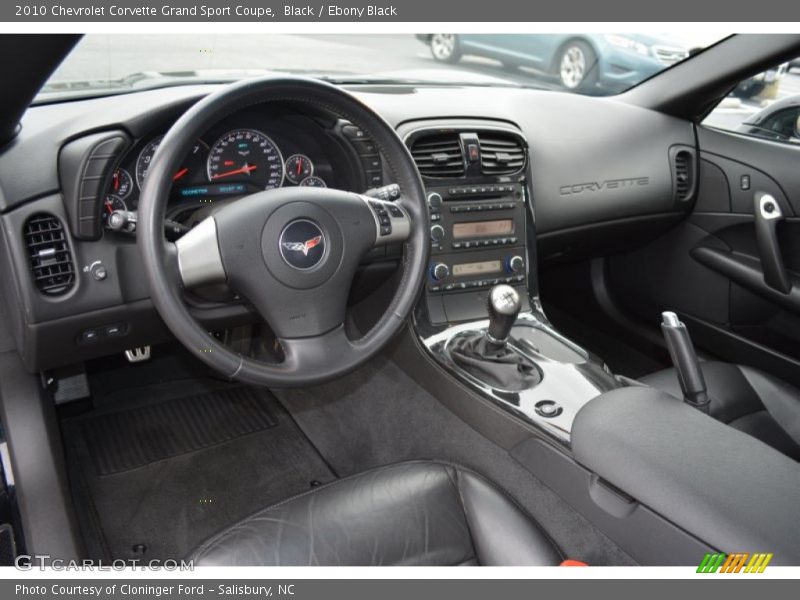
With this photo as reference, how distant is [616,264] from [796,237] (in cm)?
70

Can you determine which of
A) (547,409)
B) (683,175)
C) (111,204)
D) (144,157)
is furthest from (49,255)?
(683,175)

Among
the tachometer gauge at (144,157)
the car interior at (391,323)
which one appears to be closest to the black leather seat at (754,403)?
the car interior at (391,323)

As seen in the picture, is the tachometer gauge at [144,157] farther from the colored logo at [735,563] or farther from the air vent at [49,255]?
the colored logo at [735,563]

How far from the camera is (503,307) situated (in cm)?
172

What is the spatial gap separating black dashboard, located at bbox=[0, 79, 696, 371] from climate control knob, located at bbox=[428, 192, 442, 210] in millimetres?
15

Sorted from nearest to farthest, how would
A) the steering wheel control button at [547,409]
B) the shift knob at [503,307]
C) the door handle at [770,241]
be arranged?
the steering wheel control button at [547,409], the shift knob at [503,307], the door handle at [770,241]

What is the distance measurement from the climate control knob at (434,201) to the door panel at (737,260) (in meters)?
1.12

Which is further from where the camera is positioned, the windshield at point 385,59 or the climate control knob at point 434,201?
the climate control knob at point 434,201

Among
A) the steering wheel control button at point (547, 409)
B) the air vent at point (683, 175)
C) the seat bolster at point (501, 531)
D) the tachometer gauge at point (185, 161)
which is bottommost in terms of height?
the seat bolster at point (501, 531)

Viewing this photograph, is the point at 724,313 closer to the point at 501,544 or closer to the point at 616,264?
the point at 616,264

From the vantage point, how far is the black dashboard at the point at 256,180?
1.45 metres

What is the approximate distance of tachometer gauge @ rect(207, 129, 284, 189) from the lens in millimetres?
1632

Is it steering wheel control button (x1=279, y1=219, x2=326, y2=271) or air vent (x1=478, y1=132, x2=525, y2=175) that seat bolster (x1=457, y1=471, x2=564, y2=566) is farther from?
air vent (x1=478, y1=132, x2=525, y2=175)

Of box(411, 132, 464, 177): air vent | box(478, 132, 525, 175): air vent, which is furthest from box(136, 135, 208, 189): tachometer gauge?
→ box(478, 132, 525, 175): air vent
